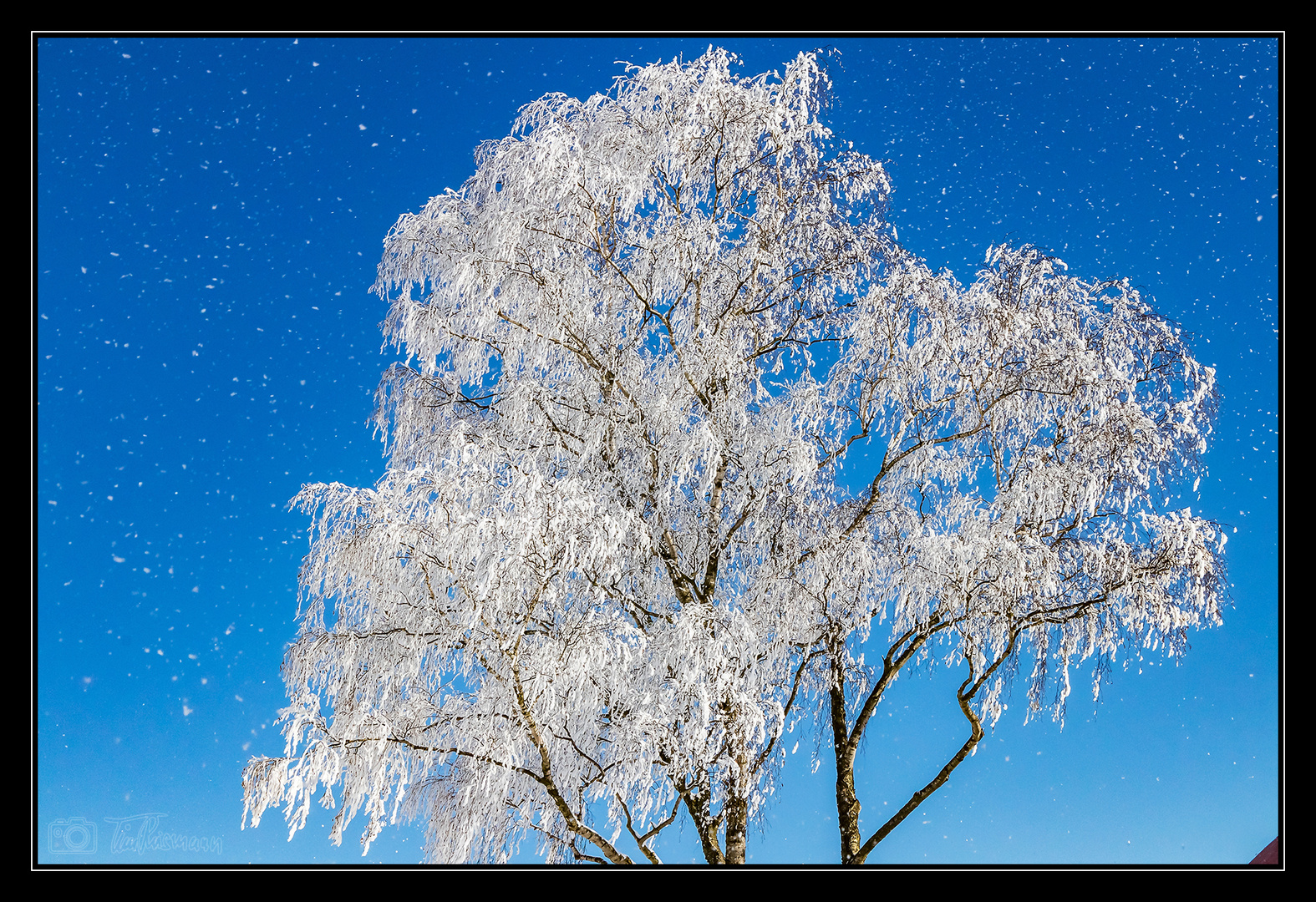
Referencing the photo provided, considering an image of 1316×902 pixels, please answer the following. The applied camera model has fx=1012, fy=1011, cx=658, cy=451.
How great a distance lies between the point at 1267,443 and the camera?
4297 millimetres

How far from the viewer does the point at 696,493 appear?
515 centimetres

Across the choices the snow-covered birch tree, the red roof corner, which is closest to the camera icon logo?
the snow-covered birch tree

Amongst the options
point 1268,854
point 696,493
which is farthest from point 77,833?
point 1268,854

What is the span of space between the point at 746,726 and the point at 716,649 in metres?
0.36

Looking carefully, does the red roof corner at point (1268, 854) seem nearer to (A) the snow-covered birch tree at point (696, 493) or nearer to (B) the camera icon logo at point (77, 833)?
(A) the snow-covered birch tree at point (696, 493)

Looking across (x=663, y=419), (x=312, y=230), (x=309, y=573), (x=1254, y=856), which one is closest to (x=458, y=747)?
(x=309, y=573)

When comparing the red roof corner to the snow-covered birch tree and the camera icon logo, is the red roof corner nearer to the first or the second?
the snow-covered birch tree

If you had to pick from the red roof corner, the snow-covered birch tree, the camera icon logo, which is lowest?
the red roof corner

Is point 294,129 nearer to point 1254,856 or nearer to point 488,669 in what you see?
point 488,669

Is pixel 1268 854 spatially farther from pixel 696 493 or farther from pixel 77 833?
pixel 77 833

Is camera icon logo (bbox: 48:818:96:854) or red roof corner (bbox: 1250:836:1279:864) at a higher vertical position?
camera icon logo (bbox: 48:818:96:854)

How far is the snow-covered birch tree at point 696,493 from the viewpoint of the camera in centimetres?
412

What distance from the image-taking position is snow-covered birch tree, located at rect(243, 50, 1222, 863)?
13.5ft

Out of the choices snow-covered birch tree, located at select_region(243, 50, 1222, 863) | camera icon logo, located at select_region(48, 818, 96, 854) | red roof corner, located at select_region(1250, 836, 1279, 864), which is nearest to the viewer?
snow-covered birch tree, located at select_region(243, 50, 1222, 863)
